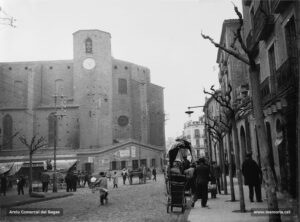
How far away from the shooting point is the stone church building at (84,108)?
4568 cm

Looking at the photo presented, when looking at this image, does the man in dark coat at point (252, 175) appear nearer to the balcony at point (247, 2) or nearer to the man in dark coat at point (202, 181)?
the man in dark coat at point (202, 181)

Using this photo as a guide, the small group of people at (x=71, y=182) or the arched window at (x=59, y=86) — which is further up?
the arched window at (x=59, y=86)

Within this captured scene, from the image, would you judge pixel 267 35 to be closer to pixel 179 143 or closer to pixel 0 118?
pixel 179 143

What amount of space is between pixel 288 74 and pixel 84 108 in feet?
130

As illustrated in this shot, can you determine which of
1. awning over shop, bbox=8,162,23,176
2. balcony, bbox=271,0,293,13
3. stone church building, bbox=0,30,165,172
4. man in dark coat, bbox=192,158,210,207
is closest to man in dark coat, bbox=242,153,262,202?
man in dark coat, bbox=192,158,210,207

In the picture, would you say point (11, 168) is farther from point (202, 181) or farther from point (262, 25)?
point (262, 25)

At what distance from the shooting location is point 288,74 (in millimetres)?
11234

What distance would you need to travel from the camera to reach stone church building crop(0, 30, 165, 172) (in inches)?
1798

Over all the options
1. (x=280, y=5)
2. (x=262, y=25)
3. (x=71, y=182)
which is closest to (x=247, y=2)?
(x=262, y=25)

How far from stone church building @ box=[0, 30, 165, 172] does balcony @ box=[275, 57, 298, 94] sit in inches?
1318

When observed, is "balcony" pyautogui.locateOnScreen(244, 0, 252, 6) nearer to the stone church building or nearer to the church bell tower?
the stone church building

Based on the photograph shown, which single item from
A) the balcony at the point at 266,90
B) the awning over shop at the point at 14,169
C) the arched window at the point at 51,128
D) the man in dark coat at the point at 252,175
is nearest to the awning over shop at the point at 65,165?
the awning over shop at the point at 14,169

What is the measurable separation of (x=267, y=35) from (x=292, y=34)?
2.25 metres

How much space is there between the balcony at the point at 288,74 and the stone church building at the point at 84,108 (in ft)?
110
